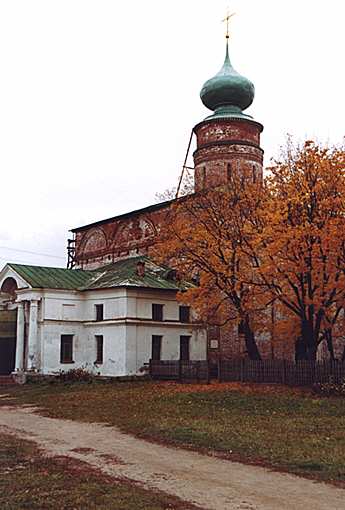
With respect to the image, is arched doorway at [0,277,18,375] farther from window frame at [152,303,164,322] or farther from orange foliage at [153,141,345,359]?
orange foliage at [153,141,345,359]

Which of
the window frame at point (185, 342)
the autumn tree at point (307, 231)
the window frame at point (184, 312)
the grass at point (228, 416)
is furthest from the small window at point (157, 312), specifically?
the autumn tree at point (307, 231)

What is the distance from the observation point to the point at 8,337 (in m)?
36.7

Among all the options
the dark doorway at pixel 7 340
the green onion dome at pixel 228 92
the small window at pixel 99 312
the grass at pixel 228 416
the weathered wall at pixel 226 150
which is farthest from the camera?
the green onion dome at pixel 228 92

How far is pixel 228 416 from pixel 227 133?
24.0 metres

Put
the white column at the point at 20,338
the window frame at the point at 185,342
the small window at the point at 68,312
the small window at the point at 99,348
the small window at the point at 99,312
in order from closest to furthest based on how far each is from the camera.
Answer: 1. the small window at the point at 99,348
2. the white column at the point at 20,338
3. the small window at the point at 99,312
4. the small window at the point at 68,312
5. the window frame at the point at 185,342

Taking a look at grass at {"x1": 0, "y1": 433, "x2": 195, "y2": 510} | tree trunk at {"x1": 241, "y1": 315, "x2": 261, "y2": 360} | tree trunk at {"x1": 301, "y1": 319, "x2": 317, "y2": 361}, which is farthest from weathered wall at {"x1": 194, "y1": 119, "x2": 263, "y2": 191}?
grass at {"x1": 0, "y1": 433, "x2": 195, "y2": 510}

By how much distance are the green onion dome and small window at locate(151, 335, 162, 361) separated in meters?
14.3

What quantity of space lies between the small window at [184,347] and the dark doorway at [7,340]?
964cm

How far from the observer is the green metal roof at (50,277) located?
34844 mm

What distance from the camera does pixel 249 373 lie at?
27844 millimetres

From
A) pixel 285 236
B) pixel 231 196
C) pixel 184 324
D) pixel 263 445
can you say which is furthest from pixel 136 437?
pixel 184 324

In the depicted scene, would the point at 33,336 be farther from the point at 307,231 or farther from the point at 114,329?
the point at 307,231

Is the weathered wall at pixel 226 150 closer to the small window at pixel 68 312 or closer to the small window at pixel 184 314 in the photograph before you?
the small window at pixel 184 314

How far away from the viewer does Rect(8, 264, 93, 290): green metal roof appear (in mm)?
34844
